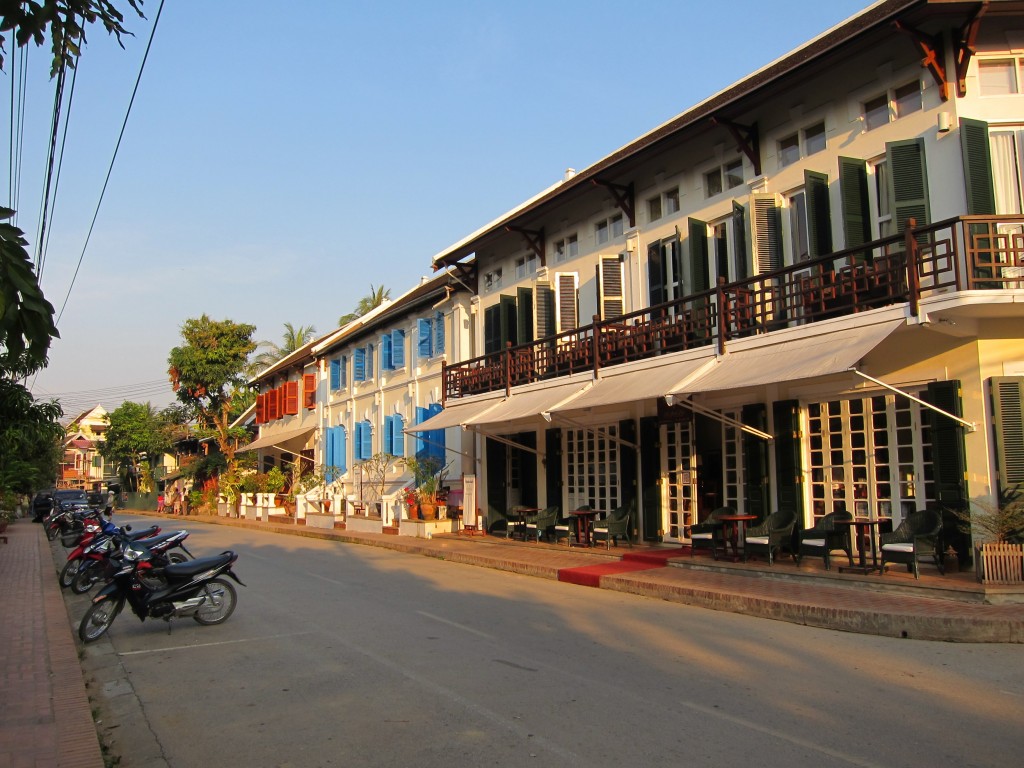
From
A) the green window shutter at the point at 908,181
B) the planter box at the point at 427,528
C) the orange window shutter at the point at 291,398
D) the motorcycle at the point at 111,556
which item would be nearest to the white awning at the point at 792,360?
the green window shutter at the point at 908,181

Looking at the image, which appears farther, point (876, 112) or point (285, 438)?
point (285, 438)

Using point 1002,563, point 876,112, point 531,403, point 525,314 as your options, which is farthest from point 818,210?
point 525,314

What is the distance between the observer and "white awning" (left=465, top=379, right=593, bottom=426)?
1652 cm

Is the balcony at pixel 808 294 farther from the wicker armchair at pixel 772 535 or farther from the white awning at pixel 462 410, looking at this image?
the wicker armchair at pixel 772 535

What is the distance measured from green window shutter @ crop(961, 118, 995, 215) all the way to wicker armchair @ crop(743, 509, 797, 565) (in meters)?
5.30

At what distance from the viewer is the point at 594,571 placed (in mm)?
13875

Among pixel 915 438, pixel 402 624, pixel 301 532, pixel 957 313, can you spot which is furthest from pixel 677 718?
pixel 301 532

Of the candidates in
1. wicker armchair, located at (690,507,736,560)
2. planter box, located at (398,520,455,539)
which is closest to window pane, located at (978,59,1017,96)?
wicker armchair, located at (690,507,736,560)

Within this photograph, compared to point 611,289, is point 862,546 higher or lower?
lower

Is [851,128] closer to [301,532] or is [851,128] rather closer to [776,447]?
[776,447]

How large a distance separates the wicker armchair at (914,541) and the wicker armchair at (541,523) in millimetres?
8542

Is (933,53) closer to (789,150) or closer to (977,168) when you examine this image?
(977,168)

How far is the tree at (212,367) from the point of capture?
41562 millimetres

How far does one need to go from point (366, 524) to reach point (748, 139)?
1659 cm
